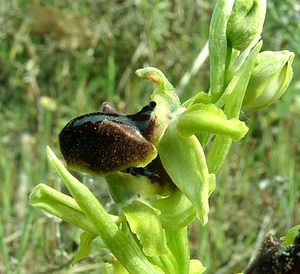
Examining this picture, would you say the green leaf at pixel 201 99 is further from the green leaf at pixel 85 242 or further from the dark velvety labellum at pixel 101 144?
the green leaf at pixel 85 242

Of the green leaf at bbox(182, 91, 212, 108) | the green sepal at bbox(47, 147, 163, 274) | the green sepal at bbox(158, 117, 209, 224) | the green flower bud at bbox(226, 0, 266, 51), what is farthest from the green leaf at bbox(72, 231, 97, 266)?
the green flower bud at bbox(226, 0, 266, 51)

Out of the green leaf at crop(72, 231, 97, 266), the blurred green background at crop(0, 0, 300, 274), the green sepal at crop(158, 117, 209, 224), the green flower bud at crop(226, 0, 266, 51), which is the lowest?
the blurred green background at crop(0, 0, 300, 274)

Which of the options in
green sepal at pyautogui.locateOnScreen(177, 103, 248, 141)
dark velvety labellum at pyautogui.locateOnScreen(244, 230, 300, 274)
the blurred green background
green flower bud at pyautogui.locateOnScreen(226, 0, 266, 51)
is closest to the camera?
dark velvety labellum at pyautogui.locateOnScreen(244, 230, 300, 274)

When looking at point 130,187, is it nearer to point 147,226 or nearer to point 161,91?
point 147,226

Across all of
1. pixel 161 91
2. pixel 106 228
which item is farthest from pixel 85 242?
pixel 161 91

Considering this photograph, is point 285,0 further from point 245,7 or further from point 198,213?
point 198,213

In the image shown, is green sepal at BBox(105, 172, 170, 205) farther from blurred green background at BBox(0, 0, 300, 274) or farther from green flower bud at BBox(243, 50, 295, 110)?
blurred green background at BBox(0, 0, 300, 274)
